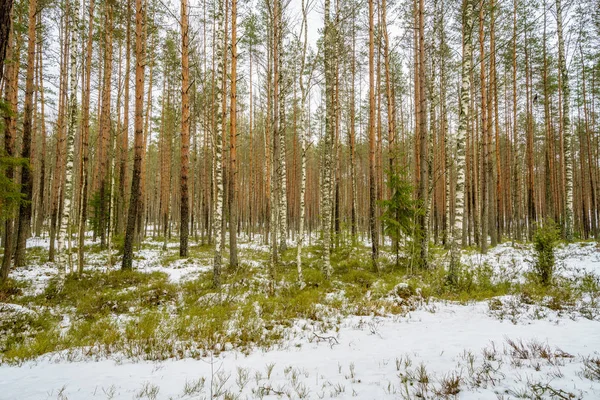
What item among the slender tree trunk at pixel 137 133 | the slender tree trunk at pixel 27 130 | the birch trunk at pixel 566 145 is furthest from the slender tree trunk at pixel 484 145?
the slender tree trunk at pixel 27 130

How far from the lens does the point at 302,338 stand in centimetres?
495

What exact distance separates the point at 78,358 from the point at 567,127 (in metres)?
23.6

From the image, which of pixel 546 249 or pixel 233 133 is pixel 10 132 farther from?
pixel 546 249

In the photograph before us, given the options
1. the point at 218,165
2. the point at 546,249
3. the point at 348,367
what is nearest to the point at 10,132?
the point at 218,165

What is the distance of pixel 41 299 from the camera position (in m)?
7.41

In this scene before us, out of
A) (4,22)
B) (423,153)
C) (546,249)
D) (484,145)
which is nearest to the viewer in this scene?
(4,22)

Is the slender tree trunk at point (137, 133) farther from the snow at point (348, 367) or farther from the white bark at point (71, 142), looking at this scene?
the snow at point (348, 367)

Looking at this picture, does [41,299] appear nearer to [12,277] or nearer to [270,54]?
[12,277]

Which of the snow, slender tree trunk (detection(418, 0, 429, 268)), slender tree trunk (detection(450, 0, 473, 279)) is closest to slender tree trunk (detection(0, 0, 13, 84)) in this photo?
the snow

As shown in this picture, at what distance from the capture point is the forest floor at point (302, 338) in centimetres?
308

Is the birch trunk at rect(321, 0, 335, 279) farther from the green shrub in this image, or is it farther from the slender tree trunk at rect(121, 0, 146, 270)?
the slender tree trunk at rect(121, 0, 146, 270)

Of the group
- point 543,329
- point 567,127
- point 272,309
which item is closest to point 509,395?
point 543,329

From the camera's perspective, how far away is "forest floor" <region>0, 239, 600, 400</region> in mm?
3080

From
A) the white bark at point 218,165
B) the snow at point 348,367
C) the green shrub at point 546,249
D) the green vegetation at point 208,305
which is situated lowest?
the green vegetation at point 208,305
